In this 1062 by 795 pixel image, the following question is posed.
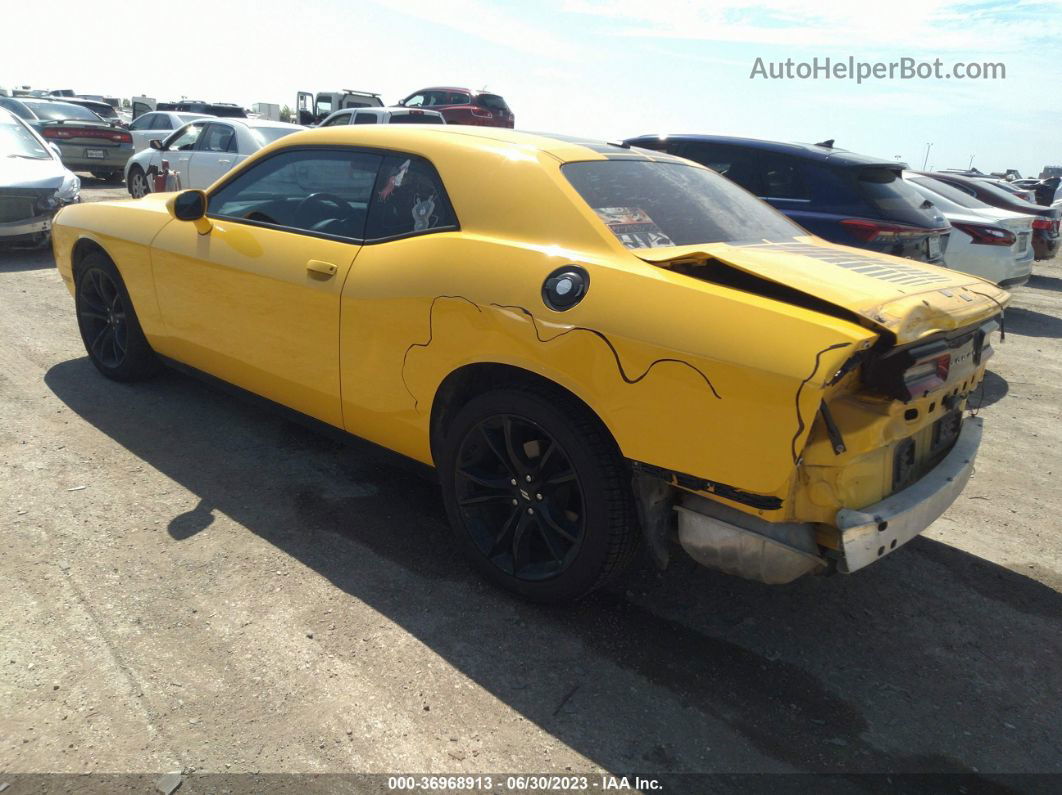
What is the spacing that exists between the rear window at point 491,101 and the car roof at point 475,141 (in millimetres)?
19025

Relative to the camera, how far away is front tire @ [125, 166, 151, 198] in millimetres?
12508

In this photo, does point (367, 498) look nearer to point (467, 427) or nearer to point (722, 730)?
point (467, 427)

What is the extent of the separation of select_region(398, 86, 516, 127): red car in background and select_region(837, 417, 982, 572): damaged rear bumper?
19.8 meters

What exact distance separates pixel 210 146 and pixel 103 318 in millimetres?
7321

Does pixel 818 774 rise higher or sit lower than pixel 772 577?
lower

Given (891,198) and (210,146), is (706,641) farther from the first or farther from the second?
(210,146)

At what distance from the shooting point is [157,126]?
16859 mm

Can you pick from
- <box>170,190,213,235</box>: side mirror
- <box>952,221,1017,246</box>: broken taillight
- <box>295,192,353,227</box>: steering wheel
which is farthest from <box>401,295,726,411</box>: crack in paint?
<box>952,221,1017,246</box>: broken taillight

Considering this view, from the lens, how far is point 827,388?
211cm

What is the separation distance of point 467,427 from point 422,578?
65 centimetres

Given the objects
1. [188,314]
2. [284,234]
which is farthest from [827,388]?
[188,314]

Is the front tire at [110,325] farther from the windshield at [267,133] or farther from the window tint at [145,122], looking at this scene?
the window tint at [145,122]

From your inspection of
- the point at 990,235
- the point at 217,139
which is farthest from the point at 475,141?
the point at 217,139

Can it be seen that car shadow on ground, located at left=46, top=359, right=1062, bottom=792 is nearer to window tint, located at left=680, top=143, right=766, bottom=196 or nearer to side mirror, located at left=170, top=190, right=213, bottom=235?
side mirror, located at left=170, top=190, right=213, bottom=235
